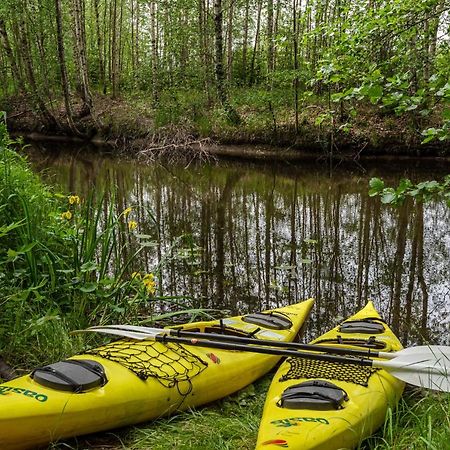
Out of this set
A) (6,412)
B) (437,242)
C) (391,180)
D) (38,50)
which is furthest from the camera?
(38,50)

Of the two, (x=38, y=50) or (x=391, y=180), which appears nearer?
(x=391, y=180)

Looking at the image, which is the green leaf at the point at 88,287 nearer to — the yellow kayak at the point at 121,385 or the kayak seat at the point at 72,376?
the yellow kayak at the point at 121,385

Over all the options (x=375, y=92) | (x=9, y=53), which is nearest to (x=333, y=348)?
(x=375, y=92)

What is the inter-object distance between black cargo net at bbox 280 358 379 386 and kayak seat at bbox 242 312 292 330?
57 cm

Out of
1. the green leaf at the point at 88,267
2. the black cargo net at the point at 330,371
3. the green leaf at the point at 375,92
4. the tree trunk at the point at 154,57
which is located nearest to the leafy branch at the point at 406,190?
the green leaf at the point at 375,92

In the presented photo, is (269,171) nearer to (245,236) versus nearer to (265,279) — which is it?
(245,236)

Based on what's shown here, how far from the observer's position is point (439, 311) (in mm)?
4039

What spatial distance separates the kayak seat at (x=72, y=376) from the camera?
221cm

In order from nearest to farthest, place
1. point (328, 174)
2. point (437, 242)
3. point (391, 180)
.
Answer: point (437, 242) < point (391, 180) < point (328, 174)

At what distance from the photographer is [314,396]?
7.33ft

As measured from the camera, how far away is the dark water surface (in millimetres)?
4246

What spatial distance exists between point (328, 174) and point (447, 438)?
9660mm

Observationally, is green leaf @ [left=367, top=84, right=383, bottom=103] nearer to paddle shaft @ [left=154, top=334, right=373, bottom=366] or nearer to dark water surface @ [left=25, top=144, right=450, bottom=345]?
paddle shaft @ [left=154, top=334, right=373, bottom=366]

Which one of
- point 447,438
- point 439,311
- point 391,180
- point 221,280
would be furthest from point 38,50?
point 447,438
